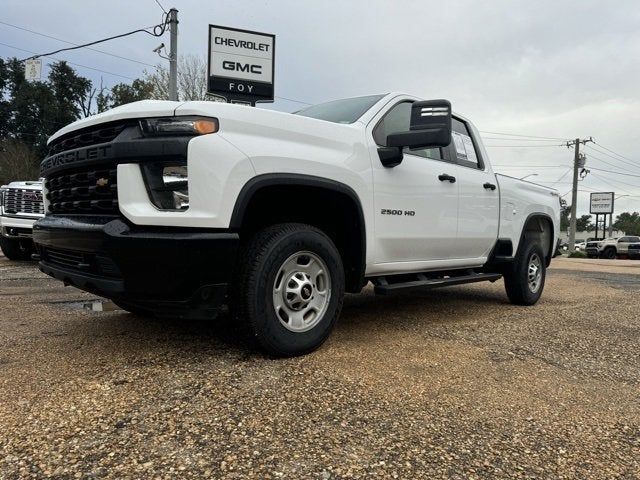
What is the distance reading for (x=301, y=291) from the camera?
3305 mm

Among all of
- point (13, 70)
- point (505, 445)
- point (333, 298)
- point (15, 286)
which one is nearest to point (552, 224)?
point (333, 298)

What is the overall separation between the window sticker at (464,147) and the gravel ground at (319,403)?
5.69 feet

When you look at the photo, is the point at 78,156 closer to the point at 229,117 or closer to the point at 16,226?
the point at 229,117

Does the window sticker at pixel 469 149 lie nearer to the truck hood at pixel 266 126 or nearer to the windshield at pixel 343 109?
the windshield at pixel 343 109

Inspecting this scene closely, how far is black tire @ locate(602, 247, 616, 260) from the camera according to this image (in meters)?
37.5

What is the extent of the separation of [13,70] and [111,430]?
62.0 metres

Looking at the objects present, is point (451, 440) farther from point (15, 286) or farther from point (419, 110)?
point (15, 286)

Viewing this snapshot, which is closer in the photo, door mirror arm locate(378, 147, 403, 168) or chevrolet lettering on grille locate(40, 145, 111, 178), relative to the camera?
chevrolet lettering on grille locate(40, 145, 111, 178)

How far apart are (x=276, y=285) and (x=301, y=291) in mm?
186

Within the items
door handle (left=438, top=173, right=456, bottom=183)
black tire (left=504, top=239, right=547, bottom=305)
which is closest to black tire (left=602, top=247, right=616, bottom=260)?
black tire (left=504, top=239, right=547, bottom=305)

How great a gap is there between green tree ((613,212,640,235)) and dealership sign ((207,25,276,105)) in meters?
109

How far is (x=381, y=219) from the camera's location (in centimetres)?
385

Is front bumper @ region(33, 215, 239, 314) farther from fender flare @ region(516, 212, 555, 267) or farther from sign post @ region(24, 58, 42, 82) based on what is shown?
sign post @ region(24, 58, 42, 82)

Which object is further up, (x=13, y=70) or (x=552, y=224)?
(x=13, y=70)
